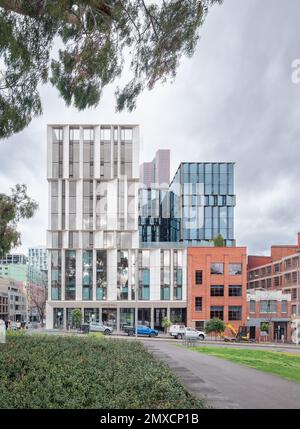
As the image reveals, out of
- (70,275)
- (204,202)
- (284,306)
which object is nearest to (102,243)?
(70,275)

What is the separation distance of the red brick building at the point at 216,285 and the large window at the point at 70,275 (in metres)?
18.0

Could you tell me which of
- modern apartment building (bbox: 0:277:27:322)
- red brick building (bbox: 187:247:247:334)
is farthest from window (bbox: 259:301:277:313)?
modern apartment building (bbox: 0:277:27:322)

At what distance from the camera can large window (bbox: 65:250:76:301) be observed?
77062mm

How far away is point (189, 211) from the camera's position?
112000mm

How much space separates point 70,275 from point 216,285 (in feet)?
75.0

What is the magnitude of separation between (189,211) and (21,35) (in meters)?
102

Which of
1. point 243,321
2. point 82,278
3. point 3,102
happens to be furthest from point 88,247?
point 3,102

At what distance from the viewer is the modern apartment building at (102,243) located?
77.1 meters

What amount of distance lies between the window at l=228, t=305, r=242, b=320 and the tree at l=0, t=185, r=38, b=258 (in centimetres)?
5479

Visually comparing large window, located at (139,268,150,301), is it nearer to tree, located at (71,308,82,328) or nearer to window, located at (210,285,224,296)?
window, located at (210,285,224,296)

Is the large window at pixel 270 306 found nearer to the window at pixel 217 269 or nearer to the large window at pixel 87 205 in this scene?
the window at pixel 217 269

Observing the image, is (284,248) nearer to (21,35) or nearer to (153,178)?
(153,178)

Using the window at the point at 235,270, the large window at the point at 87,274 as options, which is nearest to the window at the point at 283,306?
the window at the point at 235,270

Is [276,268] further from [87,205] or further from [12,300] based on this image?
[12,300]
